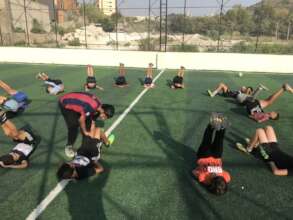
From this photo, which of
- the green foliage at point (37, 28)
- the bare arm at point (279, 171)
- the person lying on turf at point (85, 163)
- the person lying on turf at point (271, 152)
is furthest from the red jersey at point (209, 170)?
the green foliage at point (37, 28)

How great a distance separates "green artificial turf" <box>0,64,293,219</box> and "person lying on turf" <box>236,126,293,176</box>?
167mm

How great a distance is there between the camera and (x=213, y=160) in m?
5.14

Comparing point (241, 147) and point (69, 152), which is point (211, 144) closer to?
point (241, 147)

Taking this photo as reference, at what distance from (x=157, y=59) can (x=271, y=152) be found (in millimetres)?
15242

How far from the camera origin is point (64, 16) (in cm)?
4403

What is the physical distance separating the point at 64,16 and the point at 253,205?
44.9 metres

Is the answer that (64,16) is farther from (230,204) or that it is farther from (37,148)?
(230,204)

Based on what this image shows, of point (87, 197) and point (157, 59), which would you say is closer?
point (87, 197)

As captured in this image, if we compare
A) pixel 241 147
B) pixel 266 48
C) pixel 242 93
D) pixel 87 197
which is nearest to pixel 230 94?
pixel 242 93

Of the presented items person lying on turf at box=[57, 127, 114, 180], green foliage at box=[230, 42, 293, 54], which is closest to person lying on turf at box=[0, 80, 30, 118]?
person lying on turf at box=[57, 127, 114, 180]

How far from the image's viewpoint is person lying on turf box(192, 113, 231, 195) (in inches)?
185

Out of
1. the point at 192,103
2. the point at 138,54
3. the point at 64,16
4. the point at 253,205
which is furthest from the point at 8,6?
the point at 253,205

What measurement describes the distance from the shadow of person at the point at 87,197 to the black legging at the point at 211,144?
1893 millimetres

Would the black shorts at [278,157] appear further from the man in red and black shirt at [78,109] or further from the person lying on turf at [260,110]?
the man in red and black shirt at [78,109]
